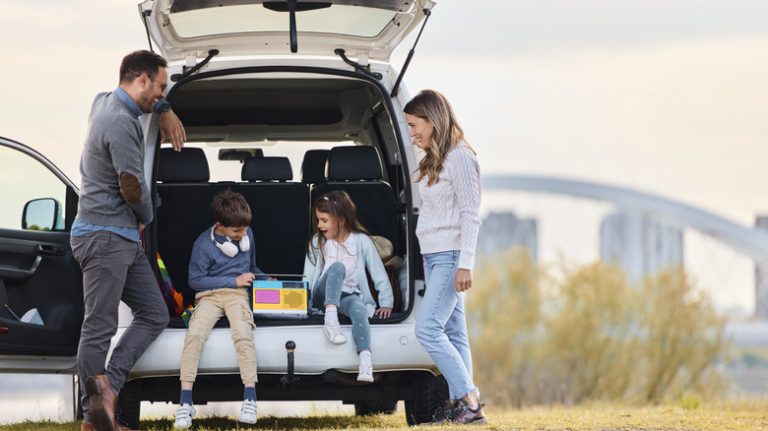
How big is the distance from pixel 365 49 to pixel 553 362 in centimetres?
1137

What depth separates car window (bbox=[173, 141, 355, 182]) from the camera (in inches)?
287

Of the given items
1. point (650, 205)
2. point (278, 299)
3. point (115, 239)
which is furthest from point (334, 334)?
point (650, 205)

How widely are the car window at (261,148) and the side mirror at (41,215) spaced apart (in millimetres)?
869

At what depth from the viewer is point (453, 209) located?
6.18 metres

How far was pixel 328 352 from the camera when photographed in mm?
5996

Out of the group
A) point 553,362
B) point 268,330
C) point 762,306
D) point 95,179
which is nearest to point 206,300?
point 268,330

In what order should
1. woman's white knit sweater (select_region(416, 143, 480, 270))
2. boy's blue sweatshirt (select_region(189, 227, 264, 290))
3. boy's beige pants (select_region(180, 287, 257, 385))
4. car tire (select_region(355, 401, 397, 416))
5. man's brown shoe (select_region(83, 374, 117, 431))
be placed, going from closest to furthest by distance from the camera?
1. man's brown shoe (select_region(83, 374, 117, 431))
2. boy's beige pants (select_region(180, 287, 257, 385))
3. woman's white knit sweater (select_region(416, 143, 480, 270))
4. boy's blue sweatshirt (select_region(189, 227, 264, 290))
5. car tire (select_region(355, 401, 397, 416))

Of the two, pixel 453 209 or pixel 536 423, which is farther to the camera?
pixel 536 423

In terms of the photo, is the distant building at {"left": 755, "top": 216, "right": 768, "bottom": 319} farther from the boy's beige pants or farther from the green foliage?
the boy's beige pants

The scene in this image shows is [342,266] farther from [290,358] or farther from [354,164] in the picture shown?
[354,164]

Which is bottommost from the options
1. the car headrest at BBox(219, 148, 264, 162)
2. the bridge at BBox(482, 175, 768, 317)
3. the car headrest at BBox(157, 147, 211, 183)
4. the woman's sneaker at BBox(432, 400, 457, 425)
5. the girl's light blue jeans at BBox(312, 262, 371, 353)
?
the woman's sneaker at BBox(432, 400, 457, 425)

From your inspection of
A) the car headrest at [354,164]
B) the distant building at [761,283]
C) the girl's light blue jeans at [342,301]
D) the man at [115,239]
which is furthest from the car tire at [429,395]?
the distant building at [761,283]

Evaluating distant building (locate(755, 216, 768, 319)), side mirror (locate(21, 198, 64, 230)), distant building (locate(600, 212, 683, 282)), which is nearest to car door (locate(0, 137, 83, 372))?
side mirror (locate(21, 198, 64, 230))

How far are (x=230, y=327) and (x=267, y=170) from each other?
1.15 metres
